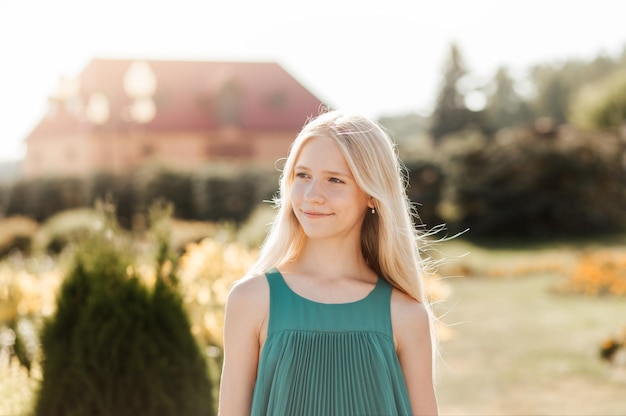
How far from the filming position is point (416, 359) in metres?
2.31

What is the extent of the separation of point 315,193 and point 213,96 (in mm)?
30184

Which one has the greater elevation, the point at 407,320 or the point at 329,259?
the point at 329,259

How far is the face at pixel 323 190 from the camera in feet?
7.58

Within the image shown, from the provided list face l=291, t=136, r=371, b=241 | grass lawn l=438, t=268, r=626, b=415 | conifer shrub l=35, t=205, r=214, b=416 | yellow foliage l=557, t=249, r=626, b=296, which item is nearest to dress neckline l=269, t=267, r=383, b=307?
face l=291, t=136, r=371, b=241

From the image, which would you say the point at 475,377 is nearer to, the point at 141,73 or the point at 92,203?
the point at 141,73

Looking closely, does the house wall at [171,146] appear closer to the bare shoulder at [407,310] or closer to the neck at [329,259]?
the neck at [329,259]

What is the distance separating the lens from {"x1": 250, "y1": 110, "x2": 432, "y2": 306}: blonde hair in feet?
7.61

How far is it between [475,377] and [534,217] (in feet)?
46.9

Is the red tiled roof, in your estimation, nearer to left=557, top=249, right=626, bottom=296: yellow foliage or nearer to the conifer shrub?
left=557, top=249, right=626, bottom=296: yellow foliage

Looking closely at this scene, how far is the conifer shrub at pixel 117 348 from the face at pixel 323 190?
59.7 inches

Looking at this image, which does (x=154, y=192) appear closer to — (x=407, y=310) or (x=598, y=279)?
(x=598, y=279)

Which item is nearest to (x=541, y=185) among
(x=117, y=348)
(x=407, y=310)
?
(x=117, y=348)

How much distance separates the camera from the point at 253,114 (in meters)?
A: 32.8

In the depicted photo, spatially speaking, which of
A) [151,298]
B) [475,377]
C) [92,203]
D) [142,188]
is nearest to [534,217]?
[142,188]
